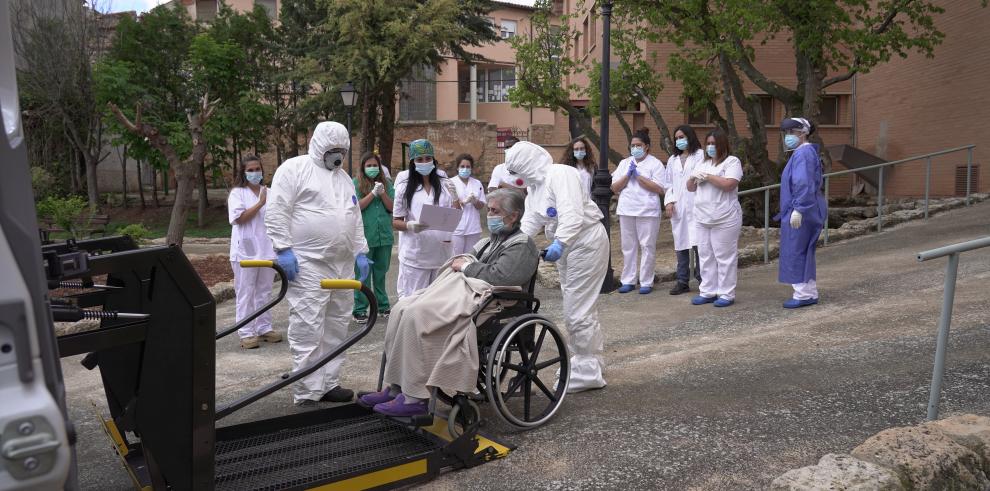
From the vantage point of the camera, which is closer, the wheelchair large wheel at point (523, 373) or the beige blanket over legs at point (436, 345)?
the beige blanket over legs at point (436, 345)

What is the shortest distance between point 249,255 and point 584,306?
3.62 meters

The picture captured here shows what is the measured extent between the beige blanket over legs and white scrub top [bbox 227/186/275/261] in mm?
3505

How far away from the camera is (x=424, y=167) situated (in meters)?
7.64

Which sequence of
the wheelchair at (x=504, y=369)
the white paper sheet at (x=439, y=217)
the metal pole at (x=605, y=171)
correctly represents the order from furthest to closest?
the metal pole at (x=605, y=171) → the white paper sheet at (x=439, y=217) → the wheelchair at (x=504, y=369)

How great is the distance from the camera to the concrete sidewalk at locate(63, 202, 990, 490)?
3971 millimetres

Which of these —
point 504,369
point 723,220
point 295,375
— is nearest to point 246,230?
point 504,369

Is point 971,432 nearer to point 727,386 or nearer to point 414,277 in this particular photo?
point 727,386

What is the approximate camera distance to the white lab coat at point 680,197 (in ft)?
28.6

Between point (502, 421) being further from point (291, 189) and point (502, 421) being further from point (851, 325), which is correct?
point (851, 325)

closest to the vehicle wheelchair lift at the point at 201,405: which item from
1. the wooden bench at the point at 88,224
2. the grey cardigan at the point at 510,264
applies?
the grey cardigan at the point at 510,264

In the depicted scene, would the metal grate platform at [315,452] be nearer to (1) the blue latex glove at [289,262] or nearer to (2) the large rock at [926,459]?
(1) the blue latex glove at [289,262]

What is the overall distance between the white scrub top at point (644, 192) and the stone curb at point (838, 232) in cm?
110

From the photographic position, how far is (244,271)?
23.8ft

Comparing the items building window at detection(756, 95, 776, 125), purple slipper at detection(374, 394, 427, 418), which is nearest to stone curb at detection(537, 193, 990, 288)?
purple slipper at detection(374, 394, 427, 418)
